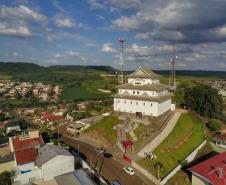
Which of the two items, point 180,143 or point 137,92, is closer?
point 180,143

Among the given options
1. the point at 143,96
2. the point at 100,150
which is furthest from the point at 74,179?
A: the point at 143,96

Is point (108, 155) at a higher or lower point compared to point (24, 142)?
lower

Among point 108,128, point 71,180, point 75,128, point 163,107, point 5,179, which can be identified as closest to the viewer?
point 71,180

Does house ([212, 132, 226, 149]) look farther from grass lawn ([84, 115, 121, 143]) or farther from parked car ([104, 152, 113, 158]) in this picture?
parked car ([104, 152, 113, 158])

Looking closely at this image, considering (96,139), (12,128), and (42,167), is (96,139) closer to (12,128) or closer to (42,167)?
(42,167)

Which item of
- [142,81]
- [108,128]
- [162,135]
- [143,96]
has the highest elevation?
[142,81]

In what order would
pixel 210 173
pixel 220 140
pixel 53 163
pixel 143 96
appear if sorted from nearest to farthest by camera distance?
pixel 210 173, pixel 53 163, pixel 220 140, pixel 143 96

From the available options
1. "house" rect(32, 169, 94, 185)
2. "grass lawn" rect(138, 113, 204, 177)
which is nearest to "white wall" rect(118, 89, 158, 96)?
"grass lawn" rect(138, 113, 204, 177)
